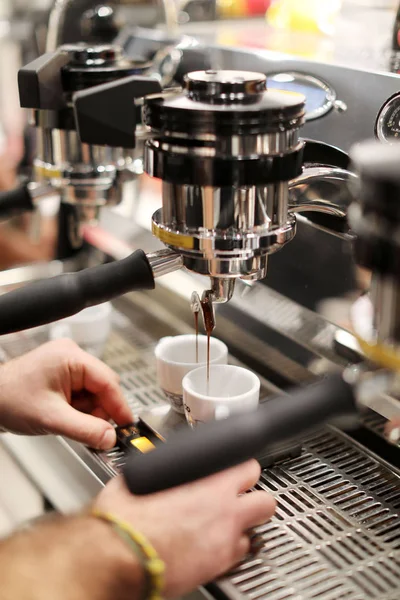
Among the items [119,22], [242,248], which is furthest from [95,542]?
[119,22]

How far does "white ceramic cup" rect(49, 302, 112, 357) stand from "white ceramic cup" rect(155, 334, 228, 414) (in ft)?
0.62

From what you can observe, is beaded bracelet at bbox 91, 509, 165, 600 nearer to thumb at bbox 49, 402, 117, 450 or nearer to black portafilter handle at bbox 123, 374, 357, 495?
black portafilter handle at bbox 123, 374, 357, 495

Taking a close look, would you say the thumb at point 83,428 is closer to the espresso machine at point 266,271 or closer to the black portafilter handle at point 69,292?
the espresso machine at point 266,271

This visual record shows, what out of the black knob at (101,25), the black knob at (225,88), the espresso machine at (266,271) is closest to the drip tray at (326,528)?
the espresso machine at (266,271)

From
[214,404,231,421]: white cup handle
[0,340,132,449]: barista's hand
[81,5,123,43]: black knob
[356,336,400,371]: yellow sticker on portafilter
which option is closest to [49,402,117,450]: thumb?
[0,340,132,449]: barista's hand

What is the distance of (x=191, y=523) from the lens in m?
0.53

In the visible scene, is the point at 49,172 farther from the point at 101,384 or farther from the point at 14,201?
the point at 101,384

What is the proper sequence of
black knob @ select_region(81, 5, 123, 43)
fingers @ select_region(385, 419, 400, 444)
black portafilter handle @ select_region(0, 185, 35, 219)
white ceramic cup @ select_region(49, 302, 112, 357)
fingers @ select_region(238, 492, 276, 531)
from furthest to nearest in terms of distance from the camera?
black knob @ select_region(81, 5, 123, 43)
white ceramic cup @ select_region(49, 302, 112, 357)
black portafilter handle @ select_region(0, 185, 35, 219)
fingers @ select_region(385, 419, 400, 444)
fingers @ select_region(238, 492, 276, 531)

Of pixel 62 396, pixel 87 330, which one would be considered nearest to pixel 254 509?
pixel 62 396

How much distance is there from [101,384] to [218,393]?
13cm

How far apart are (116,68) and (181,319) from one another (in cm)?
36

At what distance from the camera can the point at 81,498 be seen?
77 cm

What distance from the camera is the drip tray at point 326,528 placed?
0.55 m

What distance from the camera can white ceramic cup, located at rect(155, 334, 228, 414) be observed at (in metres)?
0.76
